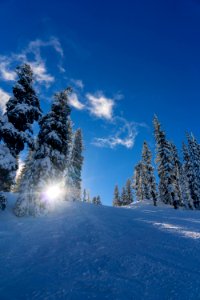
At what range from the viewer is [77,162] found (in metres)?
42.1

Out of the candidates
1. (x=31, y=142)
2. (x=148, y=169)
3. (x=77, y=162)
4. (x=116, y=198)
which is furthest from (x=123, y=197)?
(x=31, y=142)

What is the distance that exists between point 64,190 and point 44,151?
1873 centimetres

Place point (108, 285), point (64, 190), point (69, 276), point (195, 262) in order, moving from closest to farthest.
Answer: point (108, 285)
point (69, 276)
point (195, 262)
point (64, 190)

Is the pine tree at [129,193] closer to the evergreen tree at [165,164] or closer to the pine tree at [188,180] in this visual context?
the pine tree at [188,180]

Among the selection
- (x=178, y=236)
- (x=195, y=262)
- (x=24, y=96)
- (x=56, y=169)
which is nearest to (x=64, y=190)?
(x=56, y=169)

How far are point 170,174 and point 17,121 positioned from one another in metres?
29.7

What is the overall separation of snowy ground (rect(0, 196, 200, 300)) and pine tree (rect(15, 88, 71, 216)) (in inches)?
158

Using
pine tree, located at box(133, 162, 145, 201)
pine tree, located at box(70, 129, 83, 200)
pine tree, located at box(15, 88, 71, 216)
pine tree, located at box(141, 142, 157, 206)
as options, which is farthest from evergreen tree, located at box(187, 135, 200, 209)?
pine tree, located at box(15, 88, 71, 216)

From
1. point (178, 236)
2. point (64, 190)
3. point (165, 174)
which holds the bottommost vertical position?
point (178, 236)

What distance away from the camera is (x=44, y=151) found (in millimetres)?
19219

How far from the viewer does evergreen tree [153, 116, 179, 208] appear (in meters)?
37.7

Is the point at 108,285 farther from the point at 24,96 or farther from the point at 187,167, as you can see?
the point at 187,167

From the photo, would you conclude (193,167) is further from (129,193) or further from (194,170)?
(129,193)

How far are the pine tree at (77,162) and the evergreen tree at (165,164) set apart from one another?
15353 millimetres
